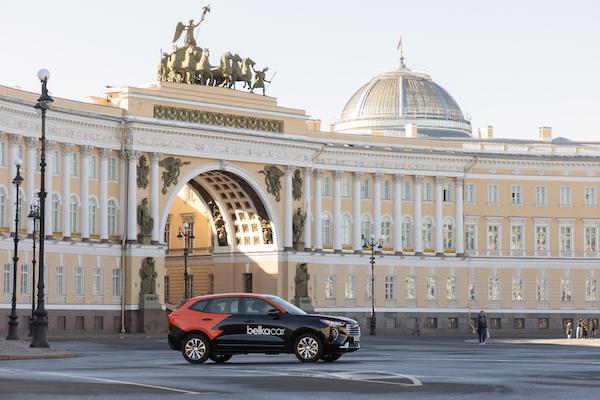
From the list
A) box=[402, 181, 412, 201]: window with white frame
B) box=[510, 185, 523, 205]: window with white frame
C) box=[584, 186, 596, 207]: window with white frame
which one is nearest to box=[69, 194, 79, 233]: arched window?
box=[402, 181, 412, 201]: window with white frame

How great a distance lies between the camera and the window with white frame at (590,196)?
106750 millimetres

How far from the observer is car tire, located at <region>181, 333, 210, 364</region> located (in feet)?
123

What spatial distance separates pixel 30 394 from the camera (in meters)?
23.8

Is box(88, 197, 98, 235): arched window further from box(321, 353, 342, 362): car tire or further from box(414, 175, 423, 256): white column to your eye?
box(321, 353, 342, 362): car tire

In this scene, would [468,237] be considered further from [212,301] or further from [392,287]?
[212,301]

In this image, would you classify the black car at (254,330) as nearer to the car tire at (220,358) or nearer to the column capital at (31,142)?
the car tire at (220,358)

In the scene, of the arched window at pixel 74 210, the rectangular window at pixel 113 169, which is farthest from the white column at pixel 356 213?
the arched window at pixel 74 210

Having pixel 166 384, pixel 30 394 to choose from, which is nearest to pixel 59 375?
pixel 166 384

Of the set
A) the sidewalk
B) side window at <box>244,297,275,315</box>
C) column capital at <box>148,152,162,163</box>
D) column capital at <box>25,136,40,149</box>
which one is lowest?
the sidewalk

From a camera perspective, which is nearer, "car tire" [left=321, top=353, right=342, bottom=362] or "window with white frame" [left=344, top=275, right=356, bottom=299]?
"car tire" [left=321, top=353, right=342, bottom=362]

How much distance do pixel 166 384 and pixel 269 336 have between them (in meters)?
11.0

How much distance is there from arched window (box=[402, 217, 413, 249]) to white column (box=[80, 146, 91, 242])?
2685 centimetres

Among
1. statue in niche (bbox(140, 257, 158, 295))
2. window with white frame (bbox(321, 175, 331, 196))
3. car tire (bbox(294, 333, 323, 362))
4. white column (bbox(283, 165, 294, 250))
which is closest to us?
car tire (bbox(294, 333, 323, 362))

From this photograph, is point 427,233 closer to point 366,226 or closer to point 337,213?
point 366,226
